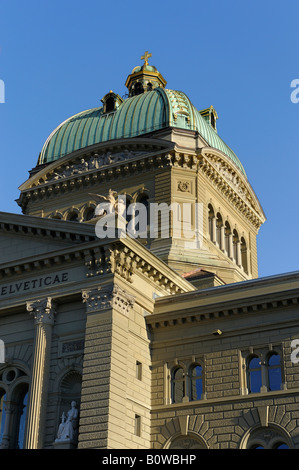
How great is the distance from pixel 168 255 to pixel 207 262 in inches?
102

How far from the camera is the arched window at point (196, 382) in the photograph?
3272cm

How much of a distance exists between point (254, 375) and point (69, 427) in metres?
8.09

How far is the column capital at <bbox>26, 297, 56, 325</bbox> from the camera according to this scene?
32.5m

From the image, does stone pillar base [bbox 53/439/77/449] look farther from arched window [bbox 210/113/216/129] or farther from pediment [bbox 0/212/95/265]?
arched window [bbox 210/113/216/129]

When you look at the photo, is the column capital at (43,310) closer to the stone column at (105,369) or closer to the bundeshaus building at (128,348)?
the bundeshaus building at (128,348)

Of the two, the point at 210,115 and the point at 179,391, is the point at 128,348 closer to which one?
the point at 179,391

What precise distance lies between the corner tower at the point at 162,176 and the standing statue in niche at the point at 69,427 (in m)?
14.0

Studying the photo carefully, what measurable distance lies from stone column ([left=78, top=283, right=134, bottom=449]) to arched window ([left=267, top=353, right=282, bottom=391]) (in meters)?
6.07

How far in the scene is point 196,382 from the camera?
3294 centimetres

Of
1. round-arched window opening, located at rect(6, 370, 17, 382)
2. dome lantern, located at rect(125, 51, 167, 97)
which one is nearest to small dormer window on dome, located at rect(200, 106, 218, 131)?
dome lantern, located at rect(125, 51, 167, 97)

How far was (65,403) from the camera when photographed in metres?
31.4

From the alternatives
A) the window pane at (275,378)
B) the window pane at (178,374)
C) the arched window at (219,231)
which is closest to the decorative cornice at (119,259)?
the window pane at (178,374)

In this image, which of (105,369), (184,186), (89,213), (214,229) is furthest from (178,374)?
(89,213)
